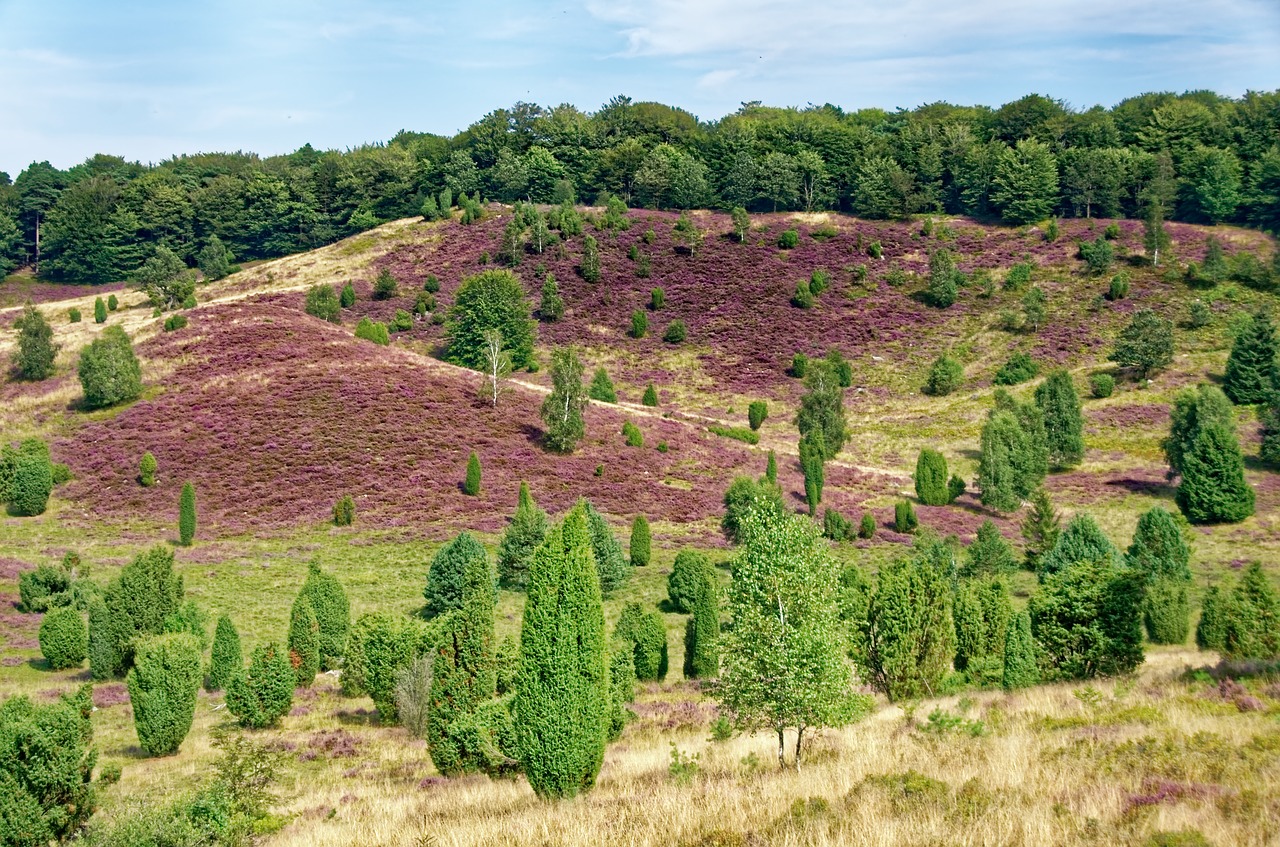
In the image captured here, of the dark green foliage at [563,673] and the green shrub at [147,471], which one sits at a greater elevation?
the dark green foliage at [563,673]

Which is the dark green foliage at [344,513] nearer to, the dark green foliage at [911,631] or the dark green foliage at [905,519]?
the dark green foliage at [905,519]

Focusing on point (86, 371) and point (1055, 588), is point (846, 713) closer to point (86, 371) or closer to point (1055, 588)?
point (1055, 588)

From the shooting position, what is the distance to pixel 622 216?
103250 mm

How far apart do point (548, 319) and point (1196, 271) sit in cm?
5705

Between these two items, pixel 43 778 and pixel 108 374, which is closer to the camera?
pixel 43 778

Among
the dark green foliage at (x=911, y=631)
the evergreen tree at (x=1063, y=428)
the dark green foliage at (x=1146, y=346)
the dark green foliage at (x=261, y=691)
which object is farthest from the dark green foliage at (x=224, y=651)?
the dark green foliage at (x=1146, y=346)

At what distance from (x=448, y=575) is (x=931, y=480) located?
29.4 m

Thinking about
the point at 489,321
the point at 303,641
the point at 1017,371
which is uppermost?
the point at 489,321

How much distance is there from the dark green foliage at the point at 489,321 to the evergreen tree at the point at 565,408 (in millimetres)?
19026

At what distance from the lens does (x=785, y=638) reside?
48.6ft

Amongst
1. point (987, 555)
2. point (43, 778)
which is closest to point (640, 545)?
point (987, 555)

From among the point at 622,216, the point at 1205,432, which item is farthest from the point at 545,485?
the point at 622,216

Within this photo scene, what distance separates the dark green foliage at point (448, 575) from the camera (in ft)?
116

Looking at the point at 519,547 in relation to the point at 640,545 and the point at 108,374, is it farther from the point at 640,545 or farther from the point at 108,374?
the point at 108,374
